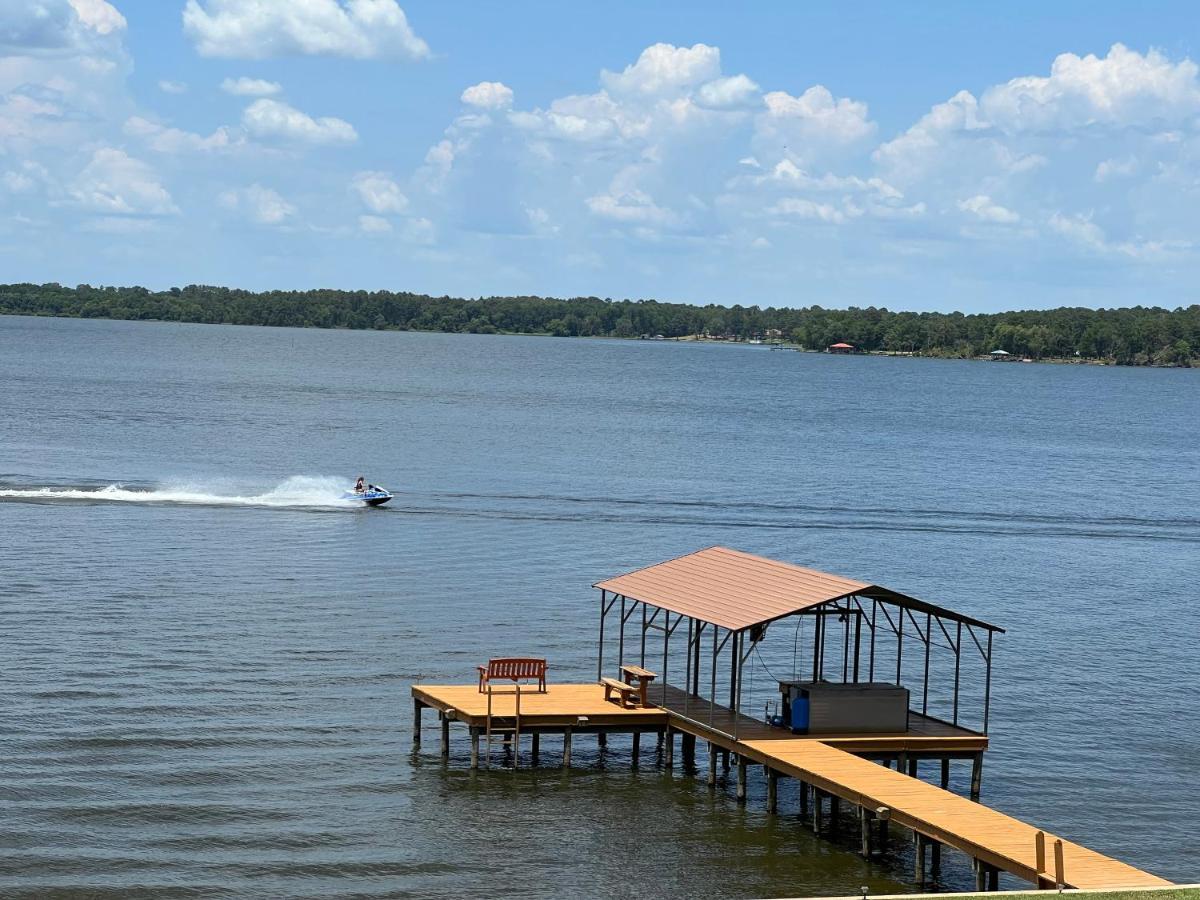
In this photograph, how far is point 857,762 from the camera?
1225 inches

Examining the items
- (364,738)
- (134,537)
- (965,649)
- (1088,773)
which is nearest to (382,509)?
(134,537)

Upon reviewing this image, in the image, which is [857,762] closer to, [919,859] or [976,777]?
[976,777]

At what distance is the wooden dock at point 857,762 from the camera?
1021 inches

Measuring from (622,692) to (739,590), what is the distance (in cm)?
326

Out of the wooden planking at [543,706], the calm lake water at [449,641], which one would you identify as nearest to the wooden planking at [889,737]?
the wooden planking at [543,706]

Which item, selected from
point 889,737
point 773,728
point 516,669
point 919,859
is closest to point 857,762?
point 889,737

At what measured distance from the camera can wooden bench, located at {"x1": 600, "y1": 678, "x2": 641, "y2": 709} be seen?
3459 centimetres

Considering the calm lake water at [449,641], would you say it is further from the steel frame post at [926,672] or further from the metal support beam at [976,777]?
the steel frame post at [926,672]

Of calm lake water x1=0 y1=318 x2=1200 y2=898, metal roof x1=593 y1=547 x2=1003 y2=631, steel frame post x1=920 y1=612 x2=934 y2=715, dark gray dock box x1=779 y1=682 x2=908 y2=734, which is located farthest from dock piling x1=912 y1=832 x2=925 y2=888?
steel frame post x1=920 y1=612 x2=934 y2=715

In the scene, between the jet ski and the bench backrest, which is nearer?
the bench backrest

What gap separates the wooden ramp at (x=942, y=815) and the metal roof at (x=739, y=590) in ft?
8.55

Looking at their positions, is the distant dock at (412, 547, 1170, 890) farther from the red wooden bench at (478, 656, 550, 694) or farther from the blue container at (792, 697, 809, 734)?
the red wooden bench at (478, 656, 550, 694)

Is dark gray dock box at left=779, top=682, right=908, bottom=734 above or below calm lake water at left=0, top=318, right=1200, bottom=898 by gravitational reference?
above

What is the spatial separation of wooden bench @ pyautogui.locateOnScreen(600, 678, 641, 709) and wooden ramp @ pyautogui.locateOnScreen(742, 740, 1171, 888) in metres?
3.31
